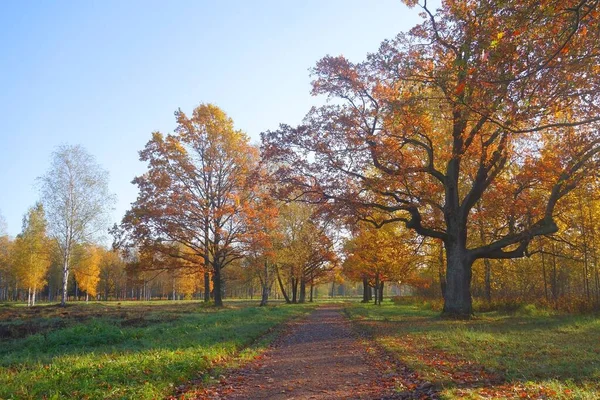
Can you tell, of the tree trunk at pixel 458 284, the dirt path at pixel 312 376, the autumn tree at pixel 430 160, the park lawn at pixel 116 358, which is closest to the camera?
the park lawn at pixel 116 358

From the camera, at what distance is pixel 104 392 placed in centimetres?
613

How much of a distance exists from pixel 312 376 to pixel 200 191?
27.8m

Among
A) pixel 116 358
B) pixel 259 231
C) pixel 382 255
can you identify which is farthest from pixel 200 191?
pixel 116 358

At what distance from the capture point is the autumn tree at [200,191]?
3238 centimetres

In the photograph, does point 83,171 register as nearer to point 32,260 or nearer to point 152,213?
point 152,213

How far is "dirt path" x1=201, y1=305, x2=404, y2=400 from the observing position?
6844 millimetres

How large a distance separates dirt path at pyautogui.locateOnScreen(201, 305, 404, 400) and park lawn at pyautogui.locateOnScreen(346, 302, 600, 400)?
25.0 inches

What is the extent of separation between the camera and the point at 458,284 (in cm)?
2002

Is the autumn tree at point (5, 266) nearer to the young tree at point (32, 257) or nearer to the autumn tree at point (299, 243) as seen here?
the young tree at point (32, 257)

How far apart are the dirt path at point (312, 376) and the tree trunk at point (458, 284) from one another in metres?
9.24

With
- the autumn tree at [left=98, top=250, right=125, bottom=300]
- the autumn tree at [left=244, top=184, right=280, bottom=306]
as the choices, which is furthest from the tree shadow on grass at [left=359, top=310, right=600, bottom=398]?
the autumn tree at [left=98, top=250, right=125, bottom=300]

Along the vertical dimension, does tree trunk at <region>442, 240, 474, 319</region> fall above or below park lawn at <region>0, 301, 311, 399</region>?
above

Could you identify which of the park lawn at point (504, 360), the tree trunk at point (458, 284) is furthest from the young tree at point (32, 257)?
the park lawn at point (504, 360)

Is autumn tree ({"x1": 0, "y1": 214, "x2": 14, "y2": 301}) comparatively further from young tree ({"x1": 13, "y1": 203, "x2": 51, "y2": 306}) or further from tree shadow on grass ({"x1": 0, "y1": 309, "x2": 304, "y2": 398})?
tree shadow on grass ({"x1": 0, "y1": 309, "x2": 304, "y2": 398})
